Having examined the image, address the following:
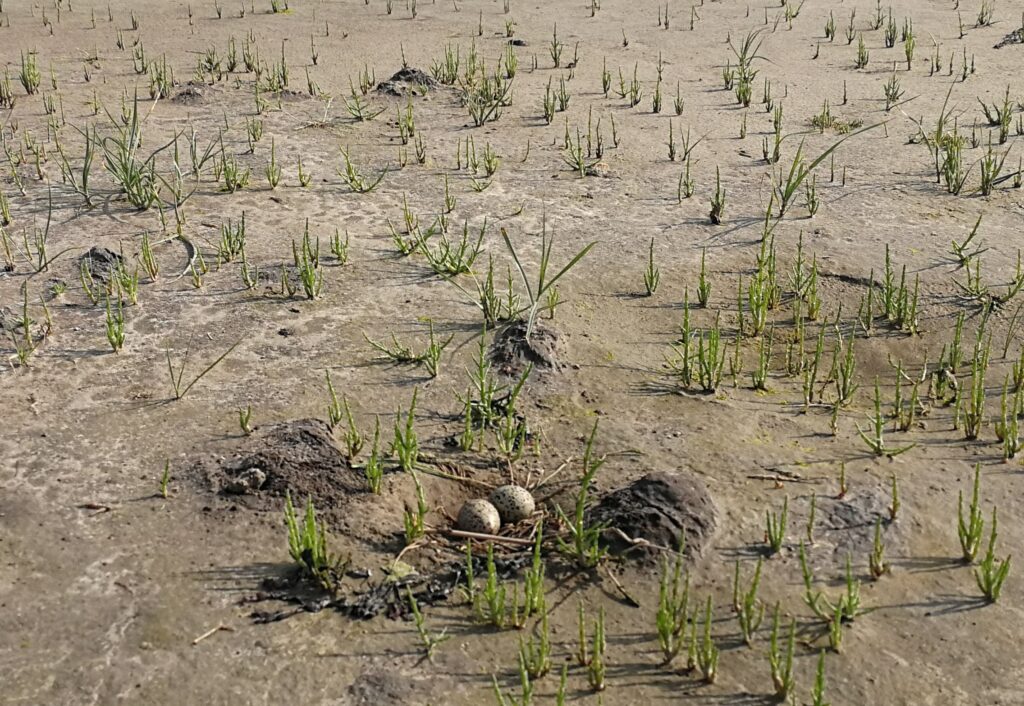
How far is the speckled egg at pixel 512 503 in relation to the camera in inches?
152

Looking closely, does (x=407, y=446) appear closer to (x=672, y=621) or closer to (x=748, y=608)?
(x=672, y=621)

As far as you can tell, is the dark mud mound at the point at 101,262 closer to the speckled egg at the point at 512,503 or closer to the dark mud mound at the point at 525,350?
the dark mud mound at the point at 525,350

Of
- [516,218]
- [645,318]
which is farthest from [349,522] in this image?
[516,218]

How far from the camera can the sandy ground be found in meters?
3.32

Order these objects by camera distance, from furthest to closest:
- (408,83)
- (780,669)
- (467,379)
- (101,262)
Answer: (408,83) → (101,262) → (467,379) → (780,669)

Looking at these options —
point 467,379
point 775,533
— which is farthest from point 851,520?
point 467,379

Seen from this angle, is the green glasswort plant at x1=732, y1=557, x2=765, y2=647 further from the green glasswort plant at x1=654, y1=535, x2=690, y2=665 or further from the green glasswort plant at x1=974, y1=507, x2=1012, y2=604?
the green glasswort plant at x1=974, y1=507, x2=1012, y2=604

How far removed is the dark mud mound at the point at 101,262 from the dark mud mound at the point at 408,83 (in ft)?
9.83

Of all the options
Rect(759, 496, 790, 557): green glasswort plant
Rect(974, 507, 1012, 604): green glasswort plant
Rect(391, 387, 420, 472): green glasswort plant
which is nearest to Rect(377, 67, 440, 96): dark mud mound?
Rect(391, 387, 420, 472): green glasswort plant

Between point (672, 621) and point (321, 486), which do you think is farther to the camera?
point (321, 486)

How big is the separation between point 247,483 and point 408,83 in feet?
15.8

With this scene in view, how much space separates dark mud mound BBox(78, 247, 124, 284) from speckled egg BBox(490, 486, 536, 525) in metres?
2.47

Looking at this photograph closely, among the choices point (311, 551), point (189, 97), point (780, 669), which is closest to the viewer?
point (780, 669)

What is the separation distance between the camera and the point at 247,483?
394cm
